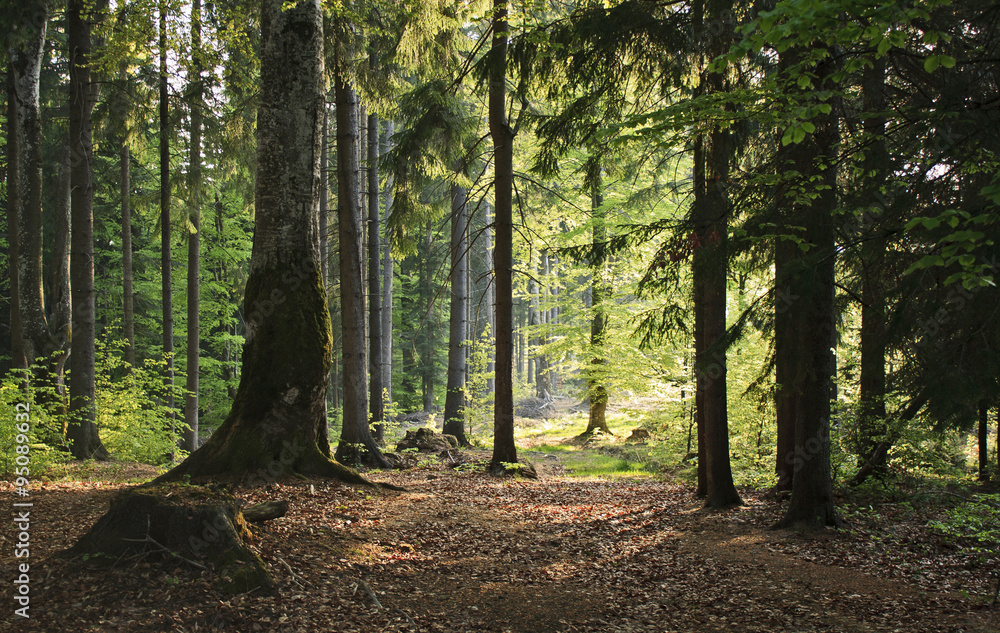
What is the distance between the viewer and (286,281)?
658 cm

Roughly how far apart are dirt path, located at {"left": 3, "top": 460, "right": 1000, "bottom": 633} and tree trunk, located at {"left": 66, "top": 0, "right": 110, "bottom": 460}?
4484 mm

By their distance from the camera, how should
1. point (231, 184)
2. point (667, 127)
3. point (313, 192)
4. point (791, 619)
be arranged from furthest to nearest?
point (231, 184) → point (313, 192) → point (667, 127) → point (791, 619)

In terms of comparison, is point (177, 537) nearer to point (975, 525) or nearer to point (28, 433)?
point (28, 433)

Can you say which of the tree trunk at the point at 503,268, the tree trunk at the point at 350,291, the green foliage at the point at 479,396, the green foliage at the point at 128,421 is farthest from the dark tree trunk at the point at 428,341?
the tree trunk at the point at 503,268

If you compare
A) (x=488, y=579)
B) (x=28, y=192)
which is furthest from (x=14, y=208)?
(x=488, y=579)

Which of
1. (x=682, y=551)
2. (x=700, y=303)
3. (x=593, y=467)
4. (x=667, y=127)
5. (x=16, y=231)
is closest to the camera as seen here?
(x=667, y=127)

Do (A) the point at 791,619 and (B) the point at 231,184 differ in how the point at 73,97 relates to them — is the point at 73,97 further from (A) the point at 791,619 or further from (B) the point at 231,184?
(A) the point at 791,619

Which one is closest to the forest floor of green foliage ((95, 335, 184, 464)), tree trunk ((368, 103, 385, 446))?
green foliage ((95, 335, 184, 464))

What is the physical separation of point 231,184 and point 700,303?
Result: 1539 cm

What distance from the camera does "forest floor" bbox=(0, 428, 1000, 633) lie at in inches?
142

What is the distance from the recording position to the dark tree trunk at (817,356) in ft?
18.5

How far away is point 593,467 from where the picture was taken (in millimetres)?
13422

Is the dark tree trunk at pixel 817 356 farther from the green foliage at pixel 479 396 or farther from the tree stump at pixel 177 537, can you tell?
the green foliage at pixel 479 396

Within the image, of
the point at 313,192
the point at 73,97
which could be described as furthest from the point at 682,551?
the point at 73,97
